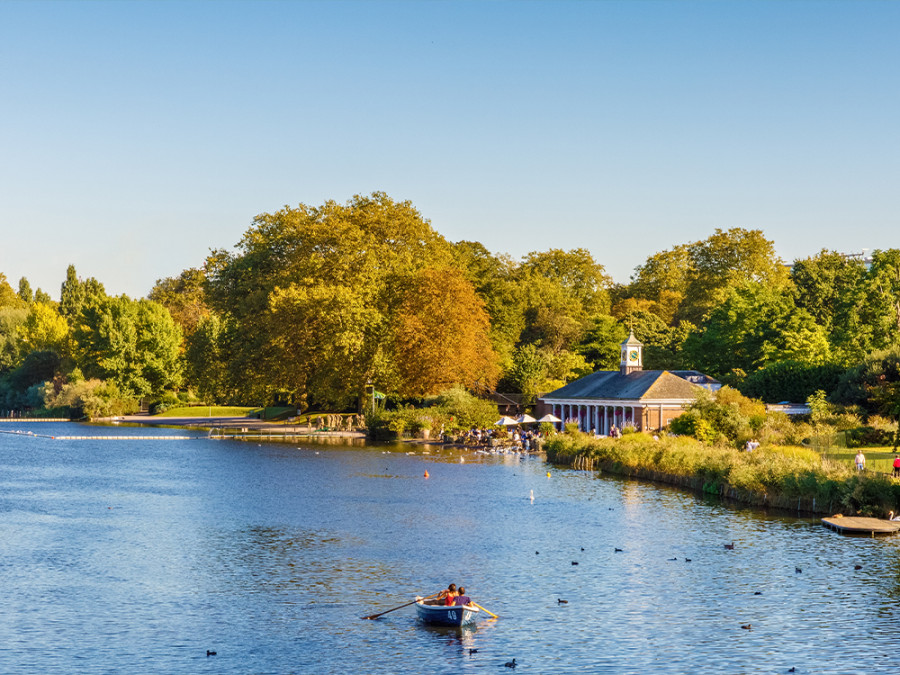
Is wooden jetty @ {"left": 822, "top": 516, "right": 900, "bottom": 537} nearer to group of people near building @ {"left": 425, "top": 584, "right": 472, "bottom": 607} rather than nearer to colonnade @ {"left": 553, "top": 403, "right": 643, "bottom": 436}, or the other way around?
group of people near building @ {"left": 425, "top": 584, "right": 472, "bottom": 607}

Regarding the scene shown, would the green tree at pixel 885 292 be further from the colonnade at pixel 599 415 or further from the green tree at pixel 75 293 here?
the green tree at pixel 75 293

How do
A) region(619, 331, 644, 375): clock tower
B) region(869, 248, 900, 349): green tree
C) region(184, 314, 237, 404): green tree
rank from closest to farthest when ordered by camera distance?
region(869, 248, 900, 349): green tree, region(619, 331, 644, 375): clock tower, region(184, 314, 237, 404): green tree

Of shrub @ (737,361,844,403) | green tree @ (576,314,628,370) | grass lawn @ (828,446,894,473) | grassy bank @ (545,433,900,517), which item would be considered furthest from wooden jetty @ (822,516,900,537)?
green tree @ (576,314,628,370)

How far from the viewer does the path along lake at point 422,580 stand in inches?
1075

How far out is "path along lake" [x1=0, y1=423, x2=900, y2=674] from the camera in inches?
1075

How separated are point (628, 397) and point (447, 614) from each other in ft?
195

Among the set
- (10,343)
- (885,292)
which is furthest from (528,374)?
(10,343)

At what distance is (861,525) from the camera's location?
44219 mm

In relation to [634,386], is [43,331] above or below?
above

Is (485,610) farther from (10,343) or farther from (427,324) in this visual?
(10,343)

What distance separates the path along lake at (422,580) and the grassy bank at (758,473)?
2063 millimetres

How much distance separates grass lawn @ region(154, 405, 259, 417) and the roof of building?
55.6m

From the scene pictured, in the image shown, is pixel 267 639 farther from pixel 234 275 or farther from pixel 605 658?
pixel 234 275

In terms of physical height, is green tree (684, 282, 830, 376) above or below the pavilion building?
above
